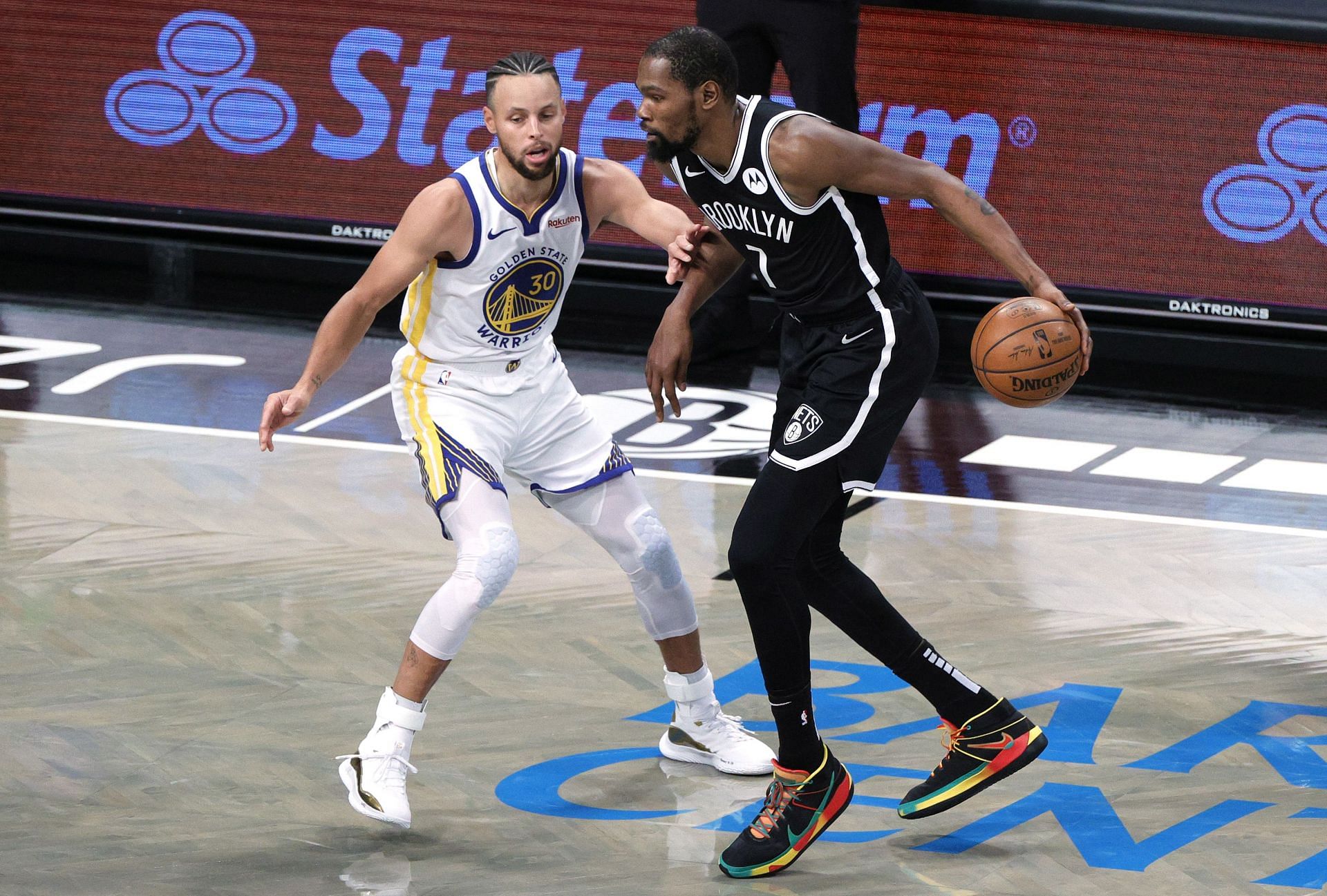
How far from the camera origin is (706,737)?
4.71 metres

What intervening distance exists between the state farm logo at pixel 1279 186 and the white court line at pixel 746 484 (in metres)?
2.29

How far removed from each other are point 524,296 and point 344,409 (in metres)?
3.34

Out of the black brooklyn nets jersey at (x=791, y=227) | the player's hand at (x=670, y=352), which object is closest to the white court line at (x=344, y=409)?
the player's hand at (x=670, y=352)

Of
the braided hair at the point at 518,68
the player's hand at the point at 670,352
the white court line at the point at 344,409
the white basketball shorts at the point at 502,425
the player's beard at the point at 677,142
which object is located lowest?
the white court line at the point at 344,409

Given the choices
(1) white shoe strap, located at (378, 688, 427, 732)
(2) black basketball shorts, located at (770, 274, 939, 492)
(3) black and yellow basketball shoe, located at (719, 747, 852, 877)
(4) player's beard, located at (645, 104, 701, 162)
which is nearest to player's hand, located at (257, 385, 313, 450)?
(1) white shoe strap, located at (378, 688, 427, 732)

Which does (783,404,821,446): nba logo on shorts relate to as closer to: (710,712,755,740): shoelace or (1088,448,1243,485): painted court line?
(710,712,755,740): shoelace

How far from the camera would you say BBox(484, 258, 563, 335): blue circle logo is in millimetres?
4605

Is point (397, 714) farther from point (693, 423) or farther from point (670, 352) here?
point (693, 423)

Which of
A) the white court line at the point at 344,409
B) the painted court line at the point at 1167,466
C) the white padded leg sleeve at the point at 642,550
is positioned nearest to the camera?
the white padded leg sleeve at the point at 642,550

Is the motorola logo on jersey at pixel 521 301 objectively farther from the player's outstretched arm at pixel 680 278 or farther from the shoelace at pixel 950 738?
the shoelace at pixel 950 738

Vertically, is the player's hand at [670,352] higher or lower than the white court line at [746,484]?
higher

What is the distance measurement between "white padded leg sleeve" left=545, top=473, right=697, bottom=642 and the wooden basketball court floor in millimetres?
386

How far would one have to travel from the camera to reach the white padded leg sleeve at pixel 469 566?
14.1ft

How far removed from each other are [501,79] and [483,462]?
3.08 feet
